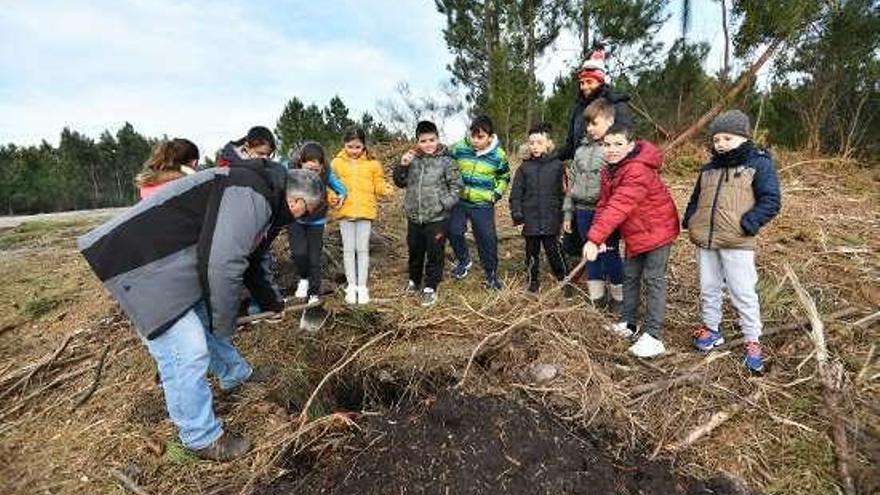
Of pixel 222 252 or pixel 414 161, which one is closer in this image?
pixel 222 252

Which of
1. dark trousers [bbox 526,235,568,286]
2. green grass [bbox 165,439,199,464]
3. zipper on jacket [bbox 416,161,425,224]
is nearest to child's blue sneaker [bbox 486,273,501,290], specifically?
dark trousers [bbox 526,235,568,286]

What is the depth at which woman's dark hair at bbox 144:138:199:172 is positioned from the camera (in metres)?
3.45

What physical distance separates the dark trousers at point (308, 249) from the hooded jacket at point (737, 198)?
9.11 ft

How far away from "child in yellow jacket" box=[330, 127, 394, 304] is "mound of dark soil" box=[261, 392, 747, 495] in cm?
206

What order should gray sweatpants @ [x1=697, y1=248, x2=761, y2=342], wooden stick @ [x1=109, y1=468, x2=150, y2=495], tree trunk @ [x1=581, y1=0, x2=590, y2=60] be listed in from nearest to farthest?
wooden stick @ [x1=109, y1=468, x2=150, y2=495] → gray sweatpants @ [x1=697, y1=248, x2=761, y2=342] → tree trunk @ [x1=581, y1=0, x2=590, y2=60]

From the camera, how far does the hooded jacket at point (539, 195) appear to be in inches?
175

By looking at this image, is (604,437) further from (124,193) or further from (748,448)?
(124,193)

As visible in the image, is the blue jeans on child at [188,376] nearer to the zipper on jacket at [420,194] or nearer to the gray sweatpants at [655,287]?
the zipper on jacket at [420,194]

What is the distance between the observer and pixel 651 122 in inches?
428

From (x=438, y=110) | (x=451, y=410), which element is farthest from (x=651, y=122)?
(x=451, y=410)

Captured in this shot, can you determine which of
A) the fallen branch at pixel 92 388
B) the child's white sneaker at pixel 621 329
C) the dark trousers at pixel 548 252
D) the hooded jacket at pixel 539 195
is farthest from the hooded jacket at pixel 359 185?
the child's white sneaker at pixel 621 329

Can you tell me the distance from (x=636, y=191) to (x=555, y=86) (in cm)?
953

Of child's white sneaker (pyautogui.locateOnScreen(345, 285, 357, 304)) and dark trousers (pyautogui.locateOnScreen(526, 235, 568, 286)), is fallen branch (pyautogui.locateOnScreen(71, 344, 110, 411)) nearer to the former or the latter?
child's white sneaker (pyautogui.locateOnScreen(345, 285, 357, 304))

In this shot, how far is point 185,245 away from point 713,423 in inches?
103
